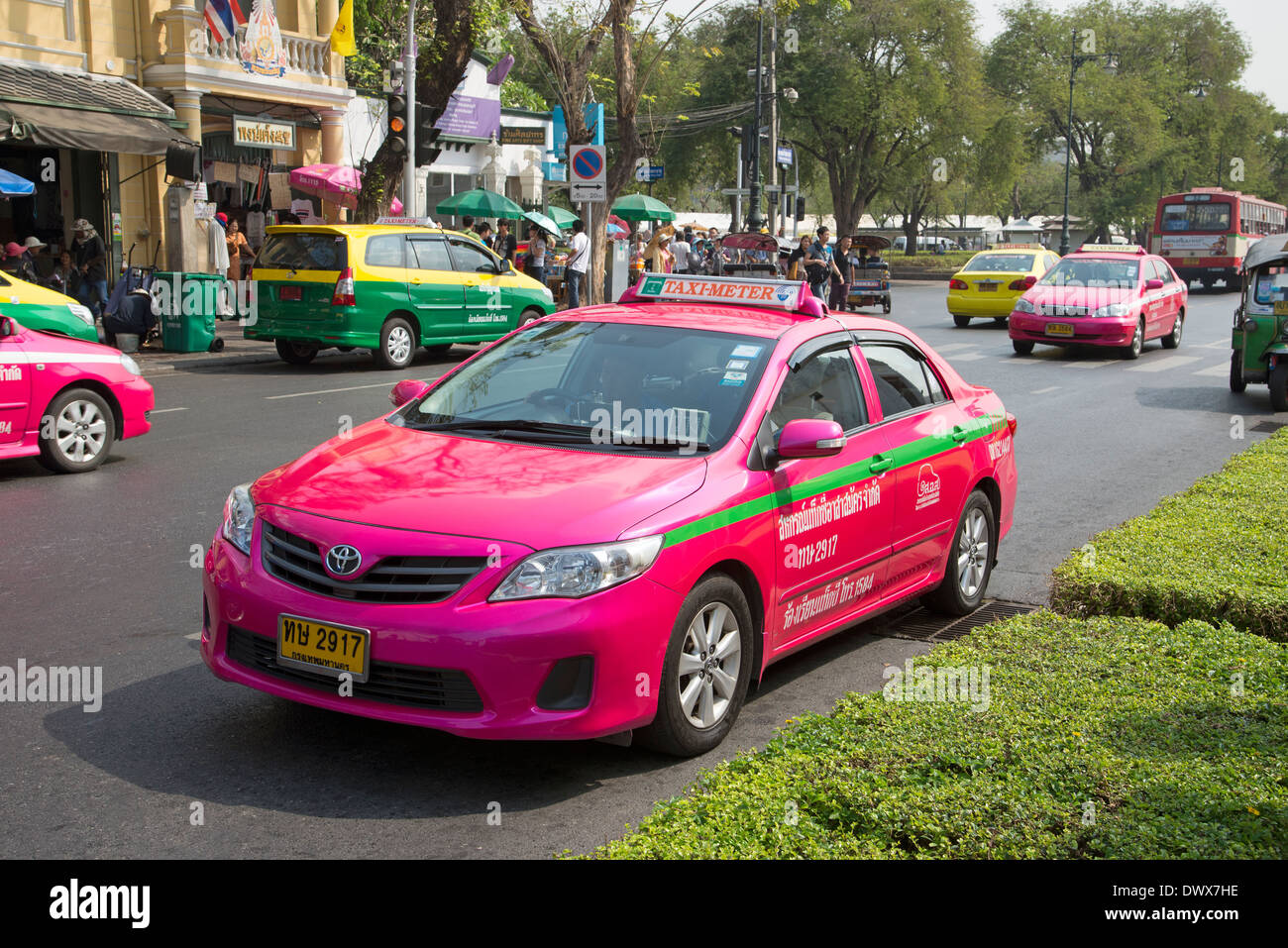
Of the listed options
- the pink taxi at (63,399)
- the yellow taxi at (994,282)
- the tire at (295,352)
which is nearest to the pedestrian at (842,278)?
the yellow taxi at (994,282)

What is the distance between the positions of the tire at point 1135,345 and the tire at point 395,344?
35.5ft

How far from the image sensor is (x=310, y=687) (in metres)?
4.46

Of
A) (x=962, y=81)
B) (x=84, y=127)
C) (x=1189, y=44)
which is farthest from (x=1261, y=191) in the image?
(x=84, y=127)

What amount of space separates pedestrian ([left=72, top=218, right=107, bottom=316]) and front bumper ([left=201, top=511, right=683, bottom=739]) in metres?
18.0

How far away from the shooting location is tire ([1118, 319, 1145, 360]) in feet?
67.6

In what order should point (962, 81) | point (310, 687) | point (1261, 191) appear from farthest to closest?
point (1261, 191) < point (962, 81) < point (310, 687)

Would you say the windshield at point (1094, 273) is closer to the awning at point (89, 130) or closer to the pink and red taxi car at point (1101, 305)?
the pink and red taxi car at point (1101, 305)

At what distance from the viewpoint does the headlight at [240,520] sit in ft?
15.6

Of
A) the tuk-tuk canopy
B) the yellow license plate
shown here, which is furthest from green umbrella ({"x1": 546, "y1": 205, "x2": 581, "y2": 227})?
the yellow license plate

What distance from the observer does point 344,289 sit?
16703 mm

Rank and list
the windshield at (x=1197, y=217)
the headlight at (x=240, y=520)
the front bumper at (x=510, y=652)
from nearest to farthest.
Answer: 1. the front bumper at (x=510, y=652)
2. the headlight at (x=240, y=520)
3. the windshield at (x=1197, y=217)

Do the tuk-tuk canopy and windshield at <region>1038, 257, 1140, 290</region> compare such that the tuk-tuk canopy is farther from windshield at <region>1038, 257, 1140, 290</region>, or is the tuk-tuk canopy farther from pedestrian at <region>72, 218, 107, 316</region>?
pedestrian at <region>72, 218, 107, 316</region>

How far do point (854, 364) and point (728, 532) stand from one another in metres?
1.61
